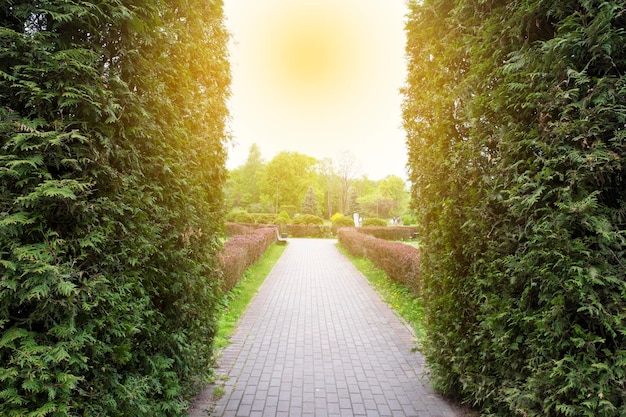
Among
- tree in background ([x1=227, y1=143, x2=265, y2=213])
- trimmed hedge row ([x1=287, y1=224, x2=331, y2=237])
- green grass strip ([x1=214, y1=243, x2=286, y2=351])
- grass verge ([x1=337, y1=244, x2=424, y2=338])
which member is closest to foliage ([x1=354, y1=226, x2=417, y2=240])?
trimmed hedge row ([x1=287, y1=224, x2=331, y2=237])

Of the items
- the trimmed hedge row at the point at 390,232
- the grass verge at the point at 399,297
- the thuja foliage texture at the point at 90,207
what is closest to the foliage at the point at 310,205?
the trimmed hedge row at the point at 390,232

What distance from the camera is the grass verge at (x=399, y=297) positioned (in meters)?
6.41

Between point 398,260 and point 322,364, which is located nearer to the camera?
point 322,364

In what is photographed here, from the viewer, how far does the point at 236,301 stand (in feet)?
25.2

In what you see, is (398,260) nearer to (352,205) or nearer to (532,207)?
(532,207)

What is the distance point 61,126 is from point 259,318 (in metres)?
5.55

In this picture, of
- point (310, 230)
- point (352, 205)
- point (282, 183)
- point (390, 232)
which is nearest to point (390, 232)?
point (390, 232)

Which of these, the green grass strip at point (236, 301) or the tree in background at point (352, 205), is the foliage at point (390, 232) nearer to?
the green grass strip at point (236, 301)

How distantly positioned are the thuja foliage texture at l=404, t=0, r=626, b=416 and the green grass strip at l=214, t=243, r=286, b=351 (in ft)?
9.46

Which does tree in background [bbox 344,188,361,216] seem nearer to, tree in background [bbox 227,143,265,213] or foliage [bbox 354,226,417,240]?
tree in background [bbox 227,143,265,213]

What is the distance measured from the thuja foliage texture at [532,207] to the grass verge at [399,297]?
2.70 meters

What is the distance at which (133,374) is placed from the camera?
2281 millimetres

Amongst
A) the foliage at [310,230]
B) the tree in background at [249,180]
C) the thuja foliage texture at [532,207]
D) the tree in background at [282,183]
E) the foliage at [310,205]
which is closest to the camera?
the thuja foliage texture at [532,207]

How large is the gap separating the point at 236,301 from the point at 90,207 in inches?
247
